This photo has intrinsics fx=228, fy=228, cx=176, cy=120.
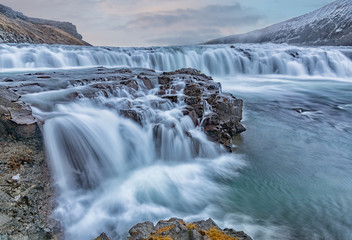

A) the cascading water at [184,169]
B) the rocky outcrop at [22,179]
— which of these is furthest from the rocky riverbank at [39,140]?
the cascading water at [184,169]

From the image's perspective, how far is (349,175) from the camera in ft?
16.1

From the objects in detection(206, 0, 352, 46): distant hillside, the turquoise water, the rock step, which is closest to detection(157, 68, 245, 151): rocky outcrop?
the turquoise water

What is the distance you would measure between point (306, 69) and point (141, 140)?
20.1 m

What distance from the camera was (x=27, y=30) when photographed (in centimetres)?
4222

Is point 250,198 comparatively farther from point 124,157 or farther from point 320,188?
point 124,157

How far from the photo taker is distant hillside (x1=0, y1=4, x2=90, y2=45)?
3344 centimetres

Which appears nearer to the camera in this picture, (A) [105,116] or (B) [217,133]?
(A) [105,116]

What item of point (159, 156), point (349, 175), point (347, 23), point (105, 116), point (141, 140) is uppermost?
point (347, 23)

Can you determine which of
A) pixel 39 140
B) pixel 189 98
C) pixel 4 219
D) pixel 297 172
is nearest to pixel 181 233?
pixel 4 219

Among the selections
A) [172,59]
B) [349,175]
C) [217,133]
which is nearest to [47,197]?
[217,133]

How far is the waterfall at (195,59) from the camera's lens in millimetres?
16547

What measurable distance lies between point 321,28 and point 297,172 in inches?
1959

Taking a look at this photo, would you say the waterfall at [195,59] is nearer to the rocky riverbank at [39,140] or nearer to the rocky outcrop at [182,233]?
the rocky riverbank at [39,140]

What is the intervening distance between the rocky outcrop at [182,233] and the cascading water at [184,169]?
3.15ft
